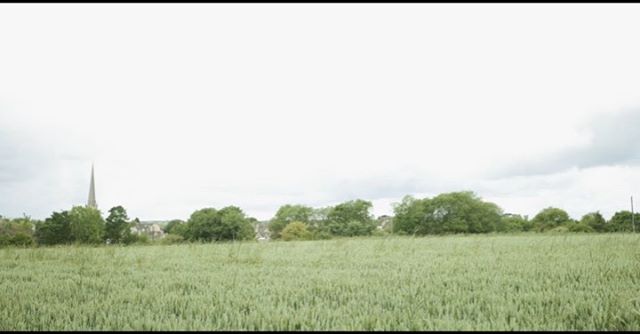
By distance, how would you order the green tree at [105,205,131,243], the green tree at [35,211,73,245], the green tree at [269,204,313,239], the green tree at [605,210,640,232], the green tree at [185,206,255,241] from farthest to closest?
the green tree at [269,204,313,239]
the green tree at [605,210,640,232]
the green tree at [185,206,255,241]
the green tree at [105,205,131,243]
the green tree at [35,211,73,245]

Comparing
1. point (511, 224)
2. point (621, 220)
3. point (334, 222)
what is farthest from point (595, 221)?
point (334, 222)

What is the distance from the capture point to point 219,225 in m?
82.7

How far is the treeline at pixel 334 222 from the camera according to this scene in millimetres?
67625

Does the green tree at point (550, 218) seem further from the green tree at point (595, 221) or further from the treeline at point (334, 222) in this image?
the green tree at point (595, 221)

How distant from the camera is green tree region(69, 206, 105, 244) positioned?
208 ft

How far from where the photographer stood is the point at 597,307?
19.5 ft

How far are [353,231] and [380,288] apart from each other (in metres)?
76.0

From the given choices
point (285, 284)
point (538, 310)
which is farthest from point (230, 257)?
point (538, 310)

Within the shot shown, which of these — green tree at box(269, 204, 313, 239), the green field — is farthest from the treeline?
the green field

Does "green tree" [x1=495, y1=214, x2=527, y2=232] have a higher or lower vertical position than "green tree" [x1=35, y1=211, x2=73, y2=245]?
lower

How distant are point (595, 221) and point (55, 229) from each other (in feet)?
335

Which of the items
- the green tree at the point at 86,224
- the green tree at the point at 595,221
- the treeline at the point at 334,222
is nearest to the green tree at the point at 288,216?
the treeline at the point at 334,222

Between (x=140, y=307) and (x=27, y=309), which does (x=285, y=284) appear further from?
(x=27, y=309)

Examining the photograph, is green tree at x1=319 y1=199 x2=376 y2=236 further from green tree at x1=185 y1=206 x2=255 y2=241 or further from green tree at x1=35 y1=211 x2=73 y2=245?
green tree at x1=35 y1=211 x2=73 y2=245
